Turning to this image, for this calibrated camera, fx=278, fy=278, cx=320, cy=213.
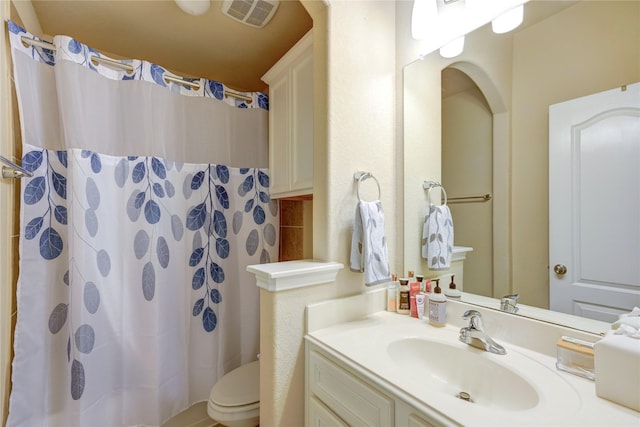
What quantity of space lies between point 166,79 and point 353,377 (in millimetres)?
1720

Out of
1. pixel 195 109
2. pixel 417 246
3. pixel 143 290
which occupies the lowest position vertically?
pixel 143 290

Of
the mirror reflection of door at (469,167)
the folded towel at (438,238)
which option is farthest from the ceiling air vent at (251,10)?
the folded towel at (438,238)

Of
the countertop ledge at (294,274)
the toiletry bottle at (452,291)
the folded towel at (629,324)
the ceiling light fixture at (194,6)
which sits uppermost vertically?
the ceiling light fixture at (194,6)

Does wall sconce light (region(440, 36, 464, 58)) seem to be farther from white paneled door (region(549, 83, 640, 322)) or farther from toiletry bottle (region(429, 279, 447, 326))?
toiletry bottle (region(429, 279, 447, 326))

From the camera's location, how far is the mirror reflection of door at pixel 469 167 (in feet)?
3.65

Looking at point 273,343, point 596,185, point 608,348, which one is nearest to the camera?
point 608,348

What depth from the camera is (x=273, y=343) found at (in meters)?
1.03

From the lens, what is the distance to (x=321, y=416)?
0.98 m

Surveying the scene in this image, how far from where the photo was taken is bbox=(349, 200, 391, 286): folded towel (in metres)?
1.13

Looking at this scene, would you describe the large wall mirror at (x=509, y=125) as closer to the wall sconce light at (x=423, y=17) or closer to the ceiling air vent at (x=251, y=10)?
the wall sconce light at (x=423, y=17)

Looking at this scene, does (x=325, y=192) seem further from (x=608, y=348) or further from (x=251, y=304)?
(x=251, y=304)

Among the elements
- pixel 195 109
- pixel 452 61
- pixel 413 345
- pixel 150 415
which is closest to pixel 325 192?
pixel 413 345

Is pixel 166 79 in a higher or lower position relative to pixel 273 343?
higher

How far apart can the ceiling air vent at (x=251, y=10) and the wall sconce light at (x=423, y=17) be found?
0.70m
